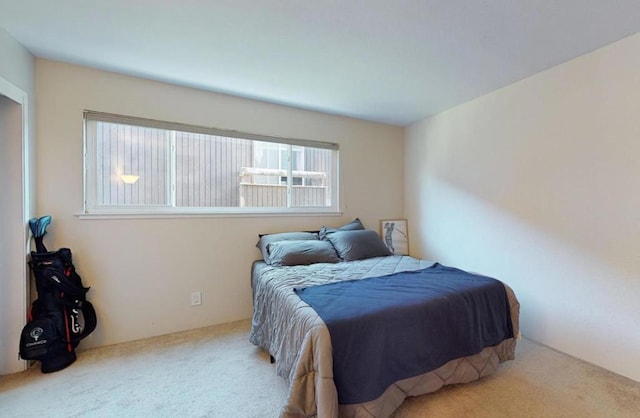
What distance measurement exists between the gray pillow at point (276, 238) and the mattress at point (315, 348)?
0.67 feet

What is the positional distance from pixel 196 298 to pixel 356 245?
1.70m

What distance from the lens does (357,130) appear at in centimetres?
356

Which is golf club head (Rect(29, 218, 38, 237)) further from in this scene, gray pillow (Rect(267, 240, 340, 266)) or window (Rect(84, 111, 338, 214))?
gray pillow (Rect(267, 240, 340, 266))

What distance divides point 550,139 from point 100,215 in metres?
3.92

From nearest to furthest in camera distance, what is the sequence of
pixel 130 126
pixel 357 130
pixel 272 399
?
pixel 272 399
pixel 130 126
pixel 357 130

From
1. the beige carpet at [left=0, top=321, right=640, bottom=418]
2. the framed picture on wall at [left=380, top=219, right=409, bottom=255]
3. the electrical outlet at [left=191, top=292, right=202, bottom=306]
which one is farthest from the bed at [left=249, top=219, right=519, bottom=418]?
the framed picture on wall at [left=380, top=219, right=409, bottom=255]

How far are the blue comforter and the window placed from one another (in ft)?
5.19

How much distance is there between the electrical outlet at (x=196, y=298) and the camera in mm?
2627

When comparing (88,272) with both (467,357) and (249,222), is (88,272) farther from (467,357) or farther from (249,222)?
(467,357)

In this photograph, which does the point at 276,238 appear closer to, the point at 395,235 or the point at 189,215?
the point at 189,215

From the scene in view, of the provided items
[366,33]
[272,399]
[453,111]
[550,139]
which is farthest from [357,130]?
[272,399]

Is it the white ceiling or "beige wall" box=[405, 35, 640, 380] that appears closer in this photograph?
the white ceiling

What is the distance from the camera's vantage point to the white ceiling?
158 cm

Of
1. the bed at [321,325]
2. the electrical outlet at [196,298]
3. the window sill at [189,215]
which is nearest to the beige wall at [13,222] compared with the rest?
the window sill at [189,215]
